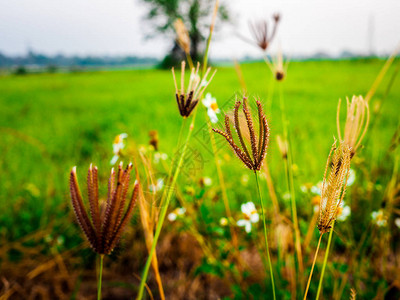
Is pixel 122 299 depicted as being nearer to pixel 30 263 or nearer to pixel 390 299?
pixel 30 263

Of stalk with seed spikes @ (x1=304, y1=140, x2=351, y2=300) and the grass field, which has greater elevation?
stalk with seed spikes @ (x1=304, y1=140, x2=351, y2=300)

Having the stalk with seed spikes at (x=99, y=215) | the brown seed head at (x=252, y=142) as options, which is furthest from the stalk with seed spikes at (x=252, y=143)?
the stalk with seed spikes at (x=99, y=215)

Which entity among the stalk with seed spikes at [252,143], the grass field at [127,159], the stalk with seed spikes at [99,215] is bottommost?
the grass field at [127,159]

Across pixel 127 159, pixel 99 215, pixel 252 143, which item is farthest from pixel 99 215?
pixel 127 159

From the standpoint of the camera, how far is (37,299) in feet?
3.62

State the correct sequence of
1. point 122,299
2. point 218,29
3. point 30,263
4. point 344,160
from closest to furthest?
1. point 344,160
2. point 122,299
3. point 30,263
4. point 218,29

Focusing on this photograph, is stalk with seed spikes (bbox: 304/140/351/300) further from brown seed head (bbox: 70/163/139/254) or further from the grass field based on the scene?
brown seed head (bbox: 70/163/139/254)

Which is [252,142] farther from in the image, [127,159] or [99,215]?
[127,159]

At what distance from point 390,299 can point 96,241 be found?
0.95 m

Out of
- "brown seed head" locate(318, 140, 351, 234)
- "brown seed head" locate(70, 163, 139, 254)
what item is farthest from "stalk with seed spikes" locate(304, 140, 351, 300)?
"brown seed head" locate(70, 163, 139, 254)

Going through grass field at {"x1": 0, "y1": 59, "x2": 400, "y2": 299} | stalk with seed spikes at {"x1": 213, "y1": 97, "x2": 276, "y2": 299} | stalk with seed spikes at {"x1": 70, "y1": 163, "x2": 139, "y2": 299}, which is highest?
stalk with seed spikes at {"x1": 213, "y1": 97, "x2": 276, "y2": 299}

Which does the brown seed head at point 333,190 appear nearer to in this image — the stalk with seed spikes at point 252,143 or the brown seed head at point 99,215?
the stalk with seed spikes at point 252,143

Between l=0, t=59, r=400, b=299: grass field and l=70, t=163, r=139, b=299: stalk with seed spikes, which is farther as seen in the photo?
l=0, t=59, r=400, b=299: grass field

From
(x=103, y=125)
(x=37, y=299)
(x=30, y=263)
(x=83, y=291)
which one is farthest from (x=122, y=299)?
(x=103, y=125)
